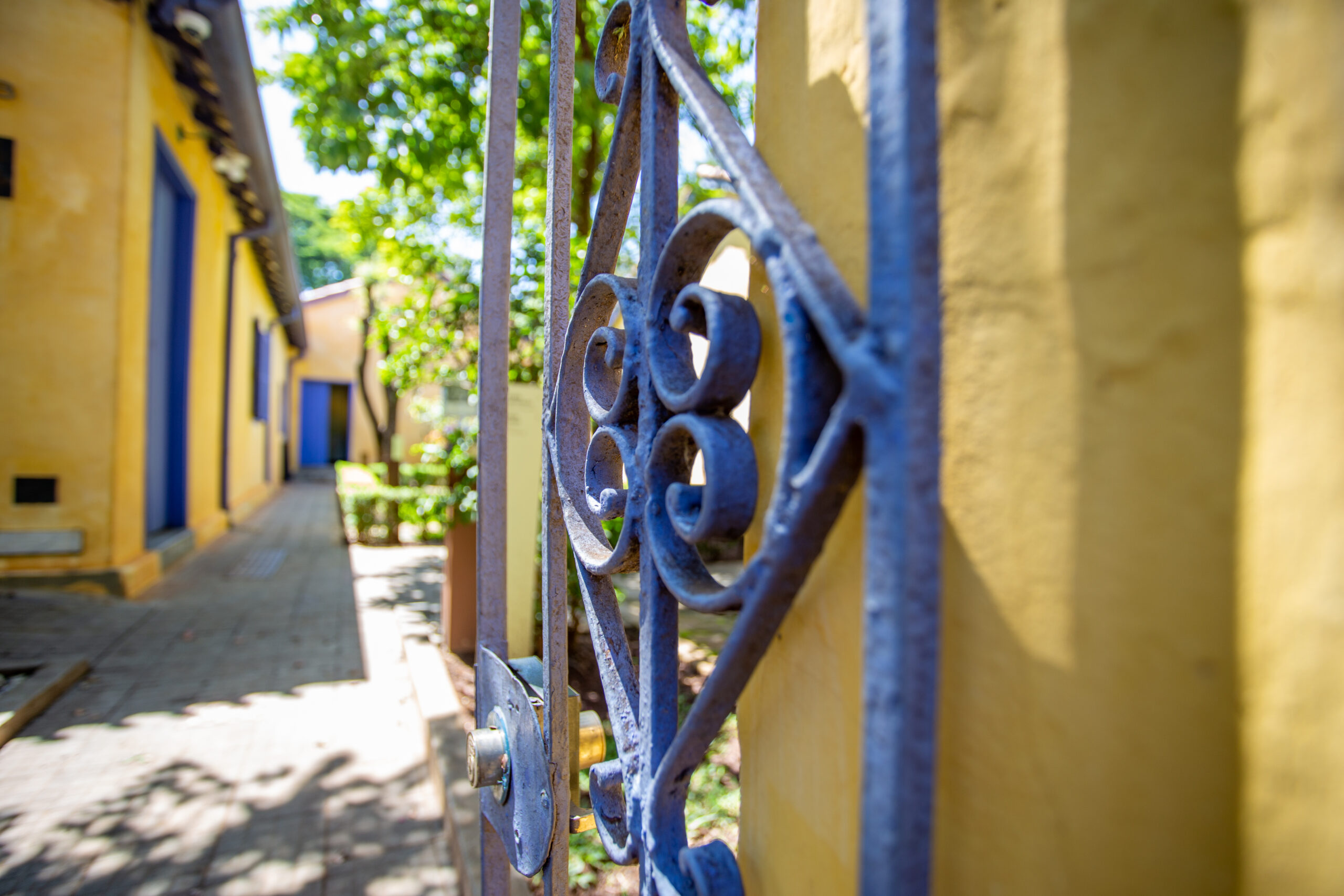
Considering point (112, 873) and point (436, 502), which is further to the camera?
point (436, 502)

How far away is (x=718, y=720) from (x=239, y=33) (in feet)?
27.1

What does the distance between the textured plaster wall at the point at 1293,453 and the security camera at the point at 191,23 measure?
8.18 m

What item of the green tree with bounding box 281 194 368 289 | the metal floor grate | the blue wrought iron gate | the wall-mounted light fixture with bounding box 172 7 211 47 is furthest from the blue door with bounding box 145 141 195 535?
the green tree with bounding box 281 194 368 289

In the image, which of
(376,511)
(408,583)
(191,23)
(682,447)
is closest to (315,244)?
(376,511)

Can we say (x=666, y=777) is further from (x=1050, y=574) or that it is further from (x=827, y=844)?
(x=1050, y=574)

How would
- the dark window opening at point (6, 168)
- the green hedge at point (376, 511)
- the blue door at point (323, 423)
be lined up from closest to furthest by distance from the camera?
the dark window opening at point (6, 168)
the green hedge at point (376, 511)
the blue door at point (323, 423)

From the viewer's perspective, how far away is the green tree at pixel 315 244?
28594mm

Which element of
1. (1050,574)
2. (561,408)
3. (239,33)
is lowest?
(1050,574)

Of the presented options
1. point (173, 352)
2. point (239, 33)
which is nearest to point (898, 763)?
point (239, 33)

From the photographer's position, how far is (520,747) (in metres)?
1.21

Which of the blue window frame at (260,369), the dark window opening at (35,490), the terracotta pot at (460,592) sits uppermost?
the blue window frame at (260,369)

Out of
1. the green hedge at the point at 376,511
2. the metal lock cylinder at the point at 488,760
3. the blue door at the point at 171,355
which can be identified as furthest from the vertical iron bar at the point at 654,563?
the green hedge at the point at 376,511

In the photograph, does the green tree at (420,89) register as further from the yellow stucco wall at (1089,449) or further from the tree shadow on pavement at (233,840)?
the yellow stucco wall at (1089,449)

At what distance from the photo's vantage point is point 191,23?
6.30 m
